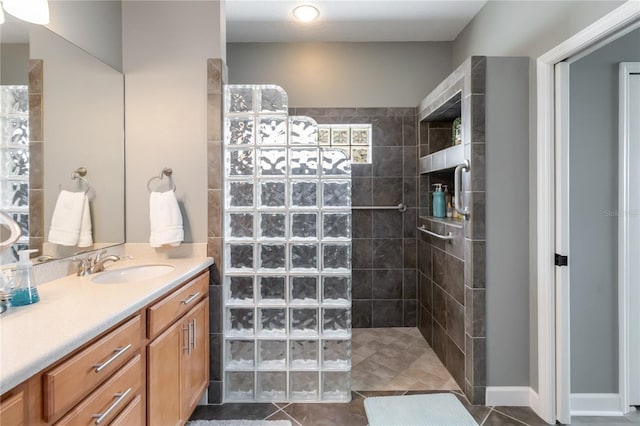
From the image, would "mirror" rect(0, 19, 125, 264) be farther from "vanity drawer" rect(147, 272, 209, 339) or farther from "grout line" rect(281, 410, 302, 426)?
"grout line" rect(281, 410, 302, 426)

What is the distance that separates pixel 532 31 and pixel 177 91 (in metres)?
2.21

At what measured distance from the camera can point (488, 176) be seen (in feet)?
6.48

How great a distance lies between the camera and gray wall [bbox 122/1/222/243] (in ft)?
6.82

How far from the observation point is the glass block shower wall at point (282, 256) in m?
2.07

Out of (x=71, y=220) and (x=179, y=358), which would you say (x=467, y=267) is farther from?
(x=71, y=220)

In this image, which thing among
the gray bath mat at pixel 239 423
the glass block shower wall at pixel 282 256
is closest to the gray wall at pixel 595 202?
the glass block shower wall at pixel 282 256

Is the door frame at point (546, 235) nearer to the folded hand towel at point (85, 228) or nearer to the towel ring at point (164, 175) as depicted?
the towel ring at point (164, 175)

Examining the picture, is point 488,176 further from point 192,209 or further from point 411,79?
point 192,209

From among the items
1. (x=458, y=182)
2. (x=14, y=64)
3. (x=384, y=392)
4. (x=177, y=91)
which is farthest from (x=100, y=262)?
(x=458, y=182)

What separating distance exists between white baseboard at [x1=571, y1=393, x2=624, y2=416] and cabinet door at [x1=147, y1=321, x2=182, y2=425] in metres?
2.19

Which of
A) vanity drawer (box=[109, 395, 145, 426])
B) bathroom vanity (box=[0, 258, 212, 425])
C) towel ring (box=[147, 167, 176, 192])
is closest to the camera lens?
bathroom vanity (box=[0, 258, 212, 425])

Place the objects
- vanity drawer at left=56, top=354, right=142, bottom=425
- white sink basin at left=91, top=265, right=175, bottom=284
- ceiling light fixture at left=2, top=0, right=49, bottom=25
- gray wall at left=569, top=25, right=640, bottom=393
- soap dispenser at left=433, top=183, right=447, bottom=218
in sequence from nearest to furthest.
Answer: vanity drawer at left=56, top=354, right=142, bottom=425, ceiling light fixture at left=2, top=0, right=49, bottom=25, white sink basin at left=91, top=265, right=175, bottom=284, gray wall at left=569, top=25, right=640, bottom=393, soap dispenser at left=433, top=183, right=447, bottom=218

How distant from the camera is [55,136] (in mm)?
1597

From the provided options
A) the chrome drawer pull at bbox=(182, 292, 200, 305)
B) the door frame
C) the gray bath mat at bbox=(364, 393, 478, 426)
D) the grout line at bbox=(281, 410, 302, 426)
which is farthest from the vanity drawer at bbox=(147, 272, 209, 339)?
the door frame
